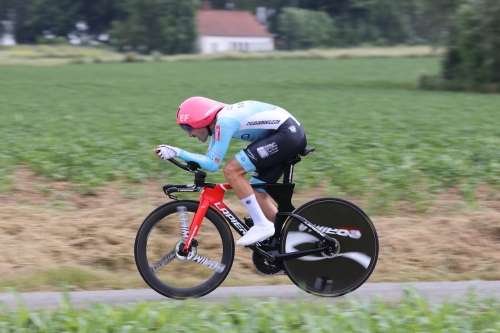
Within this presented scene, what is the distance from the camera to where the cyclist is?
5.70 metres

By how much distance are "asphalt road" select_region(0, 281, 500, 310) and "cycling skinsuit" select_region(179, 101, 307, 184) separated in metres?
1.07

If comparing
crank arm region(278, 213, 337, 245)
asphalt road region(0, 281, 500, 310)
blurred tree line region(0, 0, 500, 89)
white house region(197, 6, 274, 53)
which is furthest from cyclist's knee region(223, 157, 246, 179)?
white house region(197, 6, 274, 53)

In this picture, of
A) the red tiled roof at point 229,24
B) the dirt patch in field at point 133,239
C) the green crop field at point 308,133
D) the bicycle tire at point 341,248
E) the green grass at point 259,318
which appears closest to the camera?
the green grass at point 259,318

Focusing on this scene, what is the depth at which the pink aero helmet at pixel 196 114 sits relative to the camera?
5734mm

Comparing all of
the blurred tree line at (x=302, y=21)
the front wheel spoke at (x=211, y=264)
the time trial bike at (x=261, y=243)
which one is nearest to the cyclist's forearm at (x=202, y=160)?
the time trial bike at (x=261, y=243)

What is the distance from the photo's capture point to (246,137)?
603 cm

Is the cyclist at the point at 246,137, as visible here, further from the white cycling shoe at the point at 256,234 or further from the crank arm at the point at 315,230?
the crank arm at the point at 315,230

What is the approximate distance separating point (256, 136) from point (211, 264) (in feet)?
3.68

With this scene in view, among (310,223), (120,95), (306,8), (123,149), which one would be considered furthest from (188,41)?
(310,223)

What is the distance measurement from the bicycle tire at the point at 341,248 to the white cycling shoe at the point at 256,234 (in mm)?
192

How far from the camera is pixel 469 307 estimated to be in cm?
529

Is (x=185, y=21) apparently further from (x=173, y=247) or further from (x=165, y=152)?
(x=165, y=152)

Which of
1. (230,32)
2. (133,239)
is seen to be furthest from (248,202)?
(230,32)

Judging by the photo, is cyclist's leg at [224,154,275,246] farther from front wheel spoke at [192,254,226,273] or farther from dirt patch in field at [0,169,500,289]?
dirt patch in field at [0,169,500,289]
